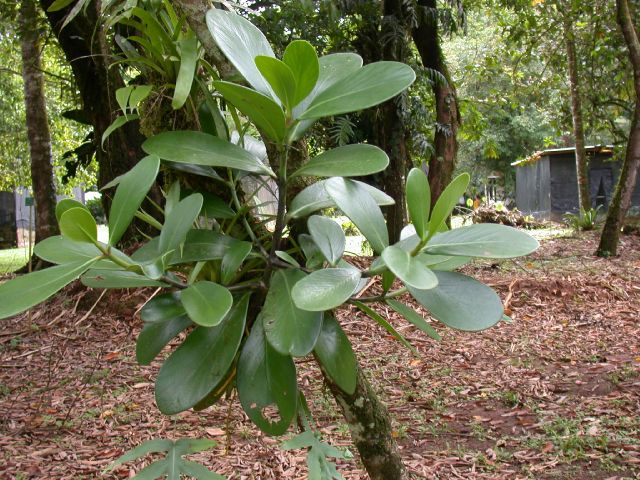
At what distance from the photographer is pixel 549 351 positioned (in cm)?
357

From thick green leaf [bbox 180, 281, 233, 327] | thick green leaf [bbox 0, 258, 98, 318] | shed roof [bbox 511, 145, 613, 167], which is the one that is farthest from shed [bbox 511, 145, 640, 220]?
thick green leaf [bbox 0, 258, 98, 318]

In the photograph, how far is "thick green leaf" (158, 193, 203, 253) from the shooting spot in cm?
77

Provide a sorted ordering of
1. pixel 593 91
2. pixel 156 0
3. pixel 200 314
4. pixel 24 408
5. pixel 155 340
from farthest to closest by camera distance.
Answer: pixel 593 91 → pixel 24 408 → pixel 156 0 → pixel 155 340 → pixel 200 314

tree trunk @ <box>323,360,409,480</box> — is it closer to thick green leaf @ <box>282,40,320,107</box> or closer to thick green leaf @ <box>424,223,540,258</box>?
thick green leaf @ <box>424,223,540,258</box>

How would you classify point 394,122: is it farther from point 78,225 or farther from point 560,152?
point 560,152

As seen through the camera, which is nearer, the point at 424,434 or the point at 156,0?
the point at 156,0

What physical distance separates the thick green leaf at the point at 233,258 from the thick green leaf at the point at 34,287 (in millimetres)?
228

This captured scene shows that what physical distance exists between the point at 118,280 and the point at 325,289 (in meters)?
0.33

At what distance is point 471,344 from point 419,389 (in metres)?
0.79

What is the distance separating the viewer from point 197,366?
849 millimetres

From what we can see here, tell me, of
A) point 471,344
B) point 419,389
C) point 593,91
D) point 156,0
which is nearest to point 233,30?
point 156,0

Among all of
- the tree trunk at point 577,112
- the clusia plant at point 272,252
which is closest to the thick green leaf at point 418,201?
the clusia plant at point 272,252

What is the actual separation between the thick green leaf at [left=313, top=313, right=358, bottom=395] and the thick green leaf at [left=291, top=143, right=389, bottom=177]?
0.24 metres

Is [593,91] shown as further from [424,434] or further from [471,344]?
[424,434]
